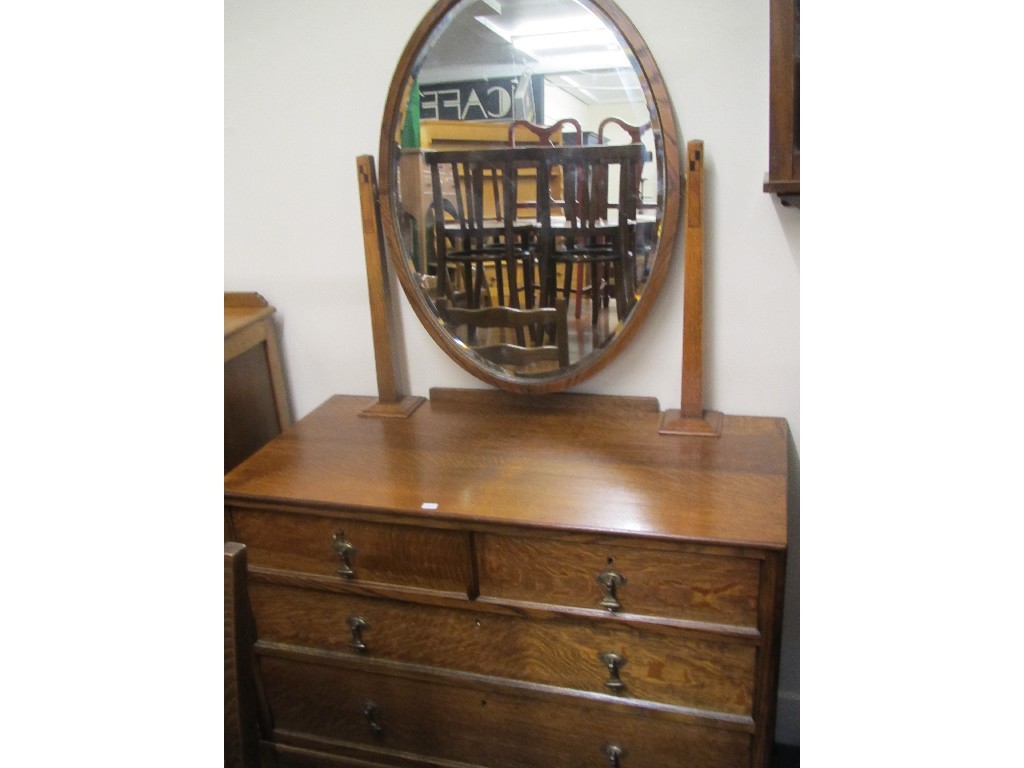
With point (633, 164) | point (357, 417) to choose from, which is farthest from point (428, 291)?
point (633, 164)

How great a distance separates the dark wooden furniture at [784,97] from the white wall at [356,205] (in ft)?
0.54

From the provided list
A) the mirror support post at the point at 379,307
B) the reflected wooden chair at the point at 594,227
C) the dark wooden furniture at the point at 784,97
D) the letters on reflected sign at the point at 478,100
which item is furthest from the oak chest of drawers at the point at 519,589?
the letters on reflected sign at the point at 478,100

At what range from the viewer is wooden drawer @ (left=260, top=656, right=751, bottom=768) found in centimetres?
128

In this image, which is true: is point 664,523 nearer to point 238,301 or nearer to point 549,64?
point 549,64

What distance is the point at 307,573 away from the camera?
4.59 feet

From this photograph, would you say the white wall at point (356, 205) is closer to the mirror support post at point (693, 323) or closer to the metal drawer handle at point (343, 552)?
the mirror support post at point (693, 323)

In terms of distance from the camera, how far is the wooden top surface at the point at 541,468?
1198mm

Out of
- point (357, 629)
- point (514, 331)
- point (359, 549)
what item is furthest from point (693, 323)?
point (357, 629)

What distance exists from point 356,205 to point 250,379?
1.44 feet

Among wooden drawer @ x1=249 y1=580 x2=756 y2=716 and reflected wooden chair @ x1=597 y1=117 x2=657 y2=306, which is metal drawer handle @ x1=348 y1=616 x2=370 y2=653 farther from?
reflected wooden chair @ x1=597 y1=117 x2=657 y2=306

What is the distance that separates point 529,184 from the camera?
1.45m

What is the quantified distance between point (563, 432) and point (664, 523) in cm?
36

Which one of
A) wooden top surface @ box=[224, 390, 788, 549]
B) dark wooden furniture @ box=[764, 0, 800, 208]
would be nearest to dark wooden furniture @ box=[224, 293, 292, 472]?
wooden top surface @ box=[224, 390, 788, 549]

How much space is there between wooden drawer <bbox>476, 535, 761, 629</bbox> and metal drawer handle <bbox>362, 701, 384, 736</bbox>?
0.39 metres
